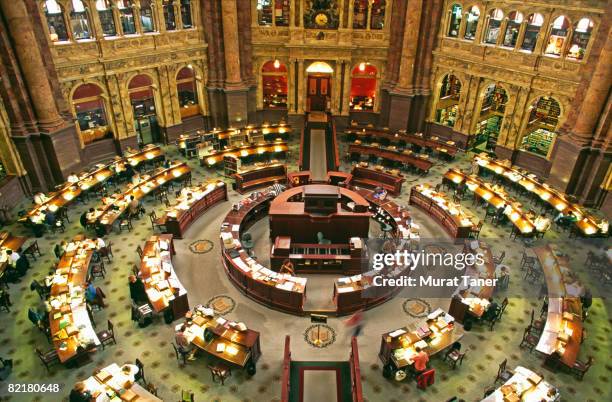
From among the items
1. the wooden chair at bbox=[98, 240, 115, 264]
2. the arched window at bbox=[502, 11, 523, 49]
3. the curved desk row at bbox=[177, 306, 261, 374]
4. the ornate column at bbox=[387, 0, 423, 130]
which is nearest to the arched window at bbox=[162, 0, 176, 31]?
the ornate column at bbox=[387, 0, 423, 130]

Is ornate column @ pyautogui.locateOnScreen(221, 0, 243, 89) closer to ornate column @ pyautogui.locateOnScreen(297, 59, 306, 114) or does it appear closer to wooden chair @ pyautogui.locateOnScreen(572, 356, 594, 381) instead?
ornate column @ pyautogui.locateOnScreen(297, 59, 306, 114)

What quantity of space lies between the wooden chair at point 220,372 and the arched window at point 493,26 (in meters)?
24.4

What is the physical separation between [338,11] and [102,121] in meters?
17.8

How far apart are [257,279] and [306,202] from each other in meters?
4.40

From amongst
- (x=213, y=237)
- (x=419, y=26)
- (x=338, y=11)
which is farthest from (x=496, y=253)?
(x=338, y=11)

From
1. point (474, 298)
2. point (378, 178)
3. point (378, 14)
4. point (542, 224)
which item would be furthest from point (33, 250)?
point (378, 14)

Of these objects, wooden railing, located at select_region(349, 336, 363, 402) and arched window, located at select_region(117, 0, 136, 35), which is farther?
arched window, located at select_region(117, 0, 136, 35)

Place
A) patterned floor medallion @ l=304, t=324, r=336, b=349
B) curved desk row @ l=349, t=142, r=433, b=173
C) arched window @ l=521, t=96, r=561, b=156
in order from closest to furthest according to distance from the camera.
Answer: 1. patterned floor medallion @ l=304, t=324, r=336, b=349
2. curved desk row @ l=349, t=142, r=433, b=173
3. arched window @ l=521, t=96, r=561, b=156

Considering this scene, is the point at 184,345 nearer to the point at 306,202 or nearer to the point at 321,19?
the point at 306,202

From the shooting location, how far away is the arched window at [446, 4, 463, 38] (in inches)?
1088

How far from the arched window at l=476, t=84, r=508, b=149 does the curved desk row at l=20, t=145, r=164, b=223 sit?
866 inches

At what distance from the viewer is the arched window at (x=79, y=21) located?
23.5m

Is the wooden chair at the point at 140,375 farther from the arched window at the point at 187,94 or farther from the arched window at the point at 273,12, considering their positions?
the arched window at the point at 273,12

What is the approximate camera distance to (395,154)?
27.5 metres
